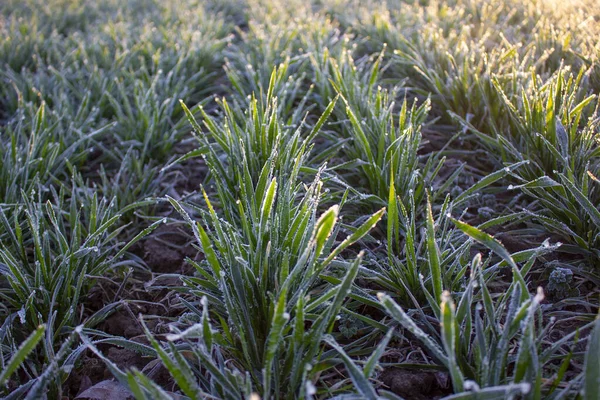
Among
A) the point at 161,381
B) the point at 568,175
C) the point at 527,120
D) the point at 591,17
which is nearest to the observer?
the point at 161,381

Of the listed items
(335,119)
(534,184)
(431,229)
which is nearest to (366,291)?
(431,229)

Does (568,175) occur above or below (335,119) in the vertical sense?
above

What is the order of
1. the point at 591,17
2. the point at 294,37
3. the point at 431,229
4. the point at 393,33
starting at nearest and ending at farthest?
the point at 431,229, the point at 591,17, the point at 393,33, the point at 294,37

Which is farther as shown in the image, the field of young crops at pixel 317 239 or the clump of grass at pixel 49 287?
the clump of grass at pixel 49 287

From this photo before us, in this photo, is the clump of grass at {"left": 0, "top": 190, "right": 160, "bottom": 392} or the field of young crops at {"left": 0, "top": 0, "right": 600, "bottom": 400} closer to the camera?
the field of young crops at {"left": 0, "top": 0, "right": 600, "bottom": 400}

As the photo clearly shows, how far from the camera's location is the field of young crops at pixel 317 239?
3.18 ft

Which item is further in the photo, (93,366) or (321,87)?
(321,87)

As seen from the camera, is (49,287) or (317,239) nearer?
(317,239)

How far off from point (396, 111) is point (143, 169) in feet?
3.42

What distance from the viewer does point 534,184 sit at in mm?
1311

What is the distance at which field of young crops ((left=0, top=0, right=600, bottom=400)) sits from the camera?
97cm

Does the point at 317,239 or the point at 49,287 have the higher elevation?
the point at 317,239

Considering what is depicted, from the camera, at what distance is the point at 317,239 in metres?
0.96

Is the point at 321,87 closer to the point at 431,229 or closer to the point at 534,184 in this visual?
the point at 534,184
